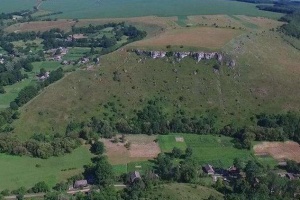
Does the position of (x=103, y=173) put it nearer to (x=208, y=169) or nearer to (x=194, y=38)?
(x=208, y=169)

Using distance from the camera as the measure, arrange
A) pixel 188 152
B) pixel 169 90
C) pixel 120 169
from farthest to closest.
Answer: pixel 169 90 → pixel 188 152 → pixel 120 169

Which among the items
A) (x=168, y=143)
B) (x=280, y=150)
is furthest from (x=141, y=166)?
(x=280, y=150)

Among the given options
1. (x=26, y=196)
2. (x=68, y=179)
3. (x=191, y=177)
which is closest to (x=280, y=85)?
(x=191, y=177)

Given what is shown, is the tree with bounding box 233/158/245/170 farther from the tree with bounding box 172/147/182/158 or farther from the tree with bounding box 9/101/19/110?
the tree with bounding box 9/101/19/110

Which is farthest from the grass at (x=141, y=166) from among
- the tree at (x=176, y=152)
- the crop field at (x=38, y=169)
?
the crop field at (x=38, y=169)

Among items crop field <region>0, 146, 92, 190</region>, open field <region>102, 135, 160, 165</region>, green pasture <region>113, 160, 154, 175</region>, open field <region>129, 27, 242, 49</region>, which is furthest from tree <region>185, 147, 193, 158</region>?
open field <region>129, 27, 242, 49</region>

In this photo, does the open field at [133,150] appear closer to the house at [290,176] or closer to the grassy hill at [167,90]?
the grassy hill at [167,90]

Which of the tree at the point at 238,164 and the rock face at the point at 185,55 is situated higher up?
the rock face at the point at 185,55
